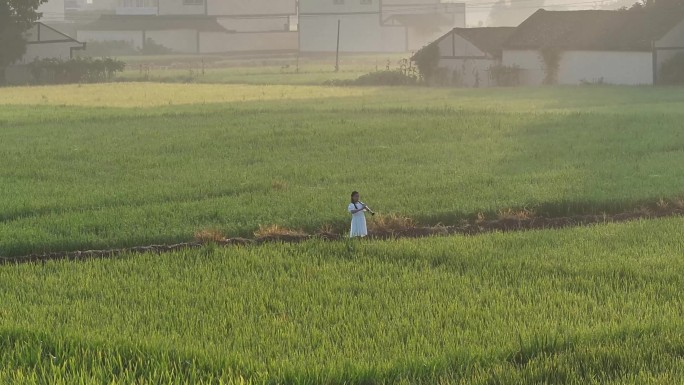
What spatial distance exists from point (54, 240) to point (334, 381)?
6.39 meters

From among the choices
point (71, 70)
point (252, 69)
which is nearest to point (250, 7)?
point (252, 69)

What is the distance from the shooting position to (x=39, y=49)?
55.8 m

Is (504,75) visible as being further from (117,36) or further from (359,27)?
(117,36)

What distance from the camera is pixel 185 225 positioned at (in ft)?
43.3

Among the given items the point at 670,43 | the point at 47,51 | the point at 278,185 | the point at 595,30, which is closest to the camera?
the point at 278,185

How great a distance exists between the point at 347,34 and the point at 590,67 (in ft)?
129

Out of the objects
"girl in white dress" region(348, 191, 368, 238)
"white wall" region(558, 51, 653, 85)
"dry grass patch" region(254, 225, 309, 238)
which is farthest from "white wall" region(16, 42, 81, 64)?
"girl in white dress" region(348, 191, 368, 238)

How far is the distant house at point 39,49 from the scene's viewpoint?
178 ft

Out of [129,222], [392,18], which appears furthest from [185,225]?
[392,18]

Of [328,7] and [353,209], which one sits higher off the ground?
[328,7]

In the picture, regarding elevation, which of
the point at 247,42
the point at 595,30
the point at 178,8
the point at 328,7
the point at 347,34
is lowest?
the point at 595,30

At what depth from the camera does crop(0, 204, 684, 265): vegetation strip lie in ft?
38.7

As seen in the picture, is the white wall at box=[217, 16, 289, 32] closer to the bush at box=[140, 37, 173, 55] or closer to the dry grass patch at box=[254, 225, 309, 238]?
the bush at box=[140, 37, 173, 55]

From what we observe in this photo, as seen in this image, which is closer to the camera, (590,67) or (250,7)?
(590,67)
